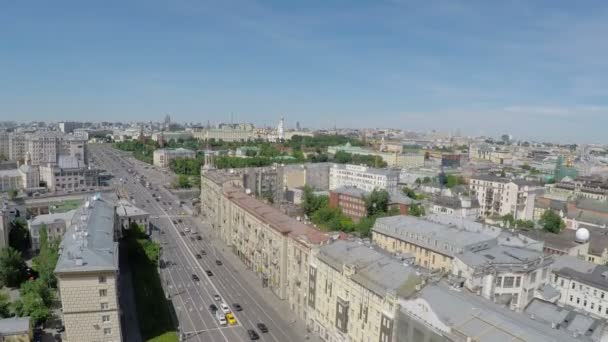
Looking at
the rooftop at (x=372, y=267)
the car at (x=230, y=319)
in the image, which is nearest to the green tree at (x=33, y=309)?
the car at (x=230, y=319)

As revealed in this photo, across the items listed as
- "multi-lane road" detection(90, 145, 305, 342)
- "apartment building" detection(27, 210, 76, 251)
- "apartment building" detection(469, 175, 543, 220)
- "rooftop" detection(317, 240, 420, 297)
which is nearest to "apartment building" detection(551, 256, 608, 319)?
"rooftop" detection(317, 240, 420, 297)

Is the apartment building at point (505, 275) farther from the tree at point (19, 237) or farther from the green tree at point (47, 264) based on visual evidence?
the tree at point (19, 237)

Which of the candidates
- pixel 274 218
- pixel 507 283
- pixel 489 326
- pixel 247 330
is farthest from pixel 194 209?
pixel 489 326

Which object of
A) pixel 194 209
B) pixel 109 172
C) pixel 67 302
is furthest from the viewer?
pixel 109 172

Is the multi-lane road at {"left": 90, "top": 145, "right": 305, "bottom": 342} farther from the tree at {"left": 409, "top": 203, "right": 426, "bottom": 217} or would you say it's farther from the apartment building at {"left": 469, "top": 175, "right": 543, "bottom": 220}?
the apartment building at {"left": 469, "top": 175, "right": 543, "bottom": 220}

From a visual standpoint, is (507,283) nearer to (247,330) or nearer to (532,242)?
(532,242)

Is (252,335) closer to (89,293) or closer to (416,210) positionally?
(89,293)
